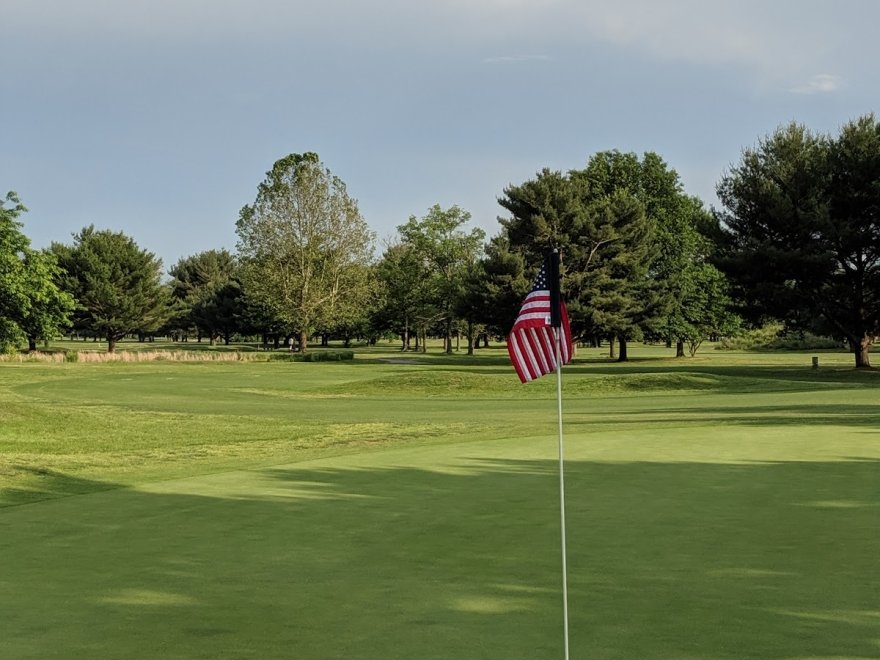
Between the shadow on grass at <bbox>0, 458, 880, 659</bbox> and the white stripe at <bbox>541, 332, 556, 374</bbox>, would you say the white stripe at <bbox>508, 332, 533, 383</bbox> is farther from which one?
the shadow on grass at <bbox>0, 458, 880, 659</bbox>

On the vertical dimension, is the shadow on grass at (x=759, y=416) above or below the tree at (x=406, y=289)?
below

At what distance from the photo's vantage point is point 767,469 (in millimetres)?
13391

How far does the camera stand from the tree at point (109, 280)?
86625 millimetres

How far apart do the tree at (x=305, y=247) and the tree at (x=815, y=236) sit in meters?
39.9

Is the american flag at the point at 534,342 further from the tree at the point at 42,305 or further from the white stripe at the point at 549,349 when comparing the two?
the tree at the point at 42,305

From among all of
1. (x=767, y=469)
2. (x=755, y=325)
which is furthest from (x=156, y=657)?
(x=755, y=325)

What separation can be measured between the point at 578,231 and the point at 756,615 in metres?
62.7

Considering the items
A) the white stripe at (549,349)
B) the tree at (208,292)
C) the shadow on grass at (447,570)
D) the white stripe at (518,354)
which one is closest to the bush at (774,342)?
the tree at (208,292)

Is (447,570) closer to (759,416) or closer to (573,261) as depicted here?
(759,416)

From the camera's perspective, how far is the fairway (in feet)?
19.3

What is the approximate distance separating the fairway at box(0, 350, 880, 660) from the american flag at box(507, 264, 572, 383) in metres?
1.67

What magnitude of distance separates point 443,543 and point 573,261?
61337 mm

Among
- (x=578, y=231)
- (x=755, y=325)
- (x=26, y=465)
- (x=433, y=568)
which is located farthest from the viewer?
(x=578, y=231)

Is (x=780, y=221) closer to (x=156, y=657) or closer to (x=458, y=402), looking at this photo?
(x=458, y=402)
